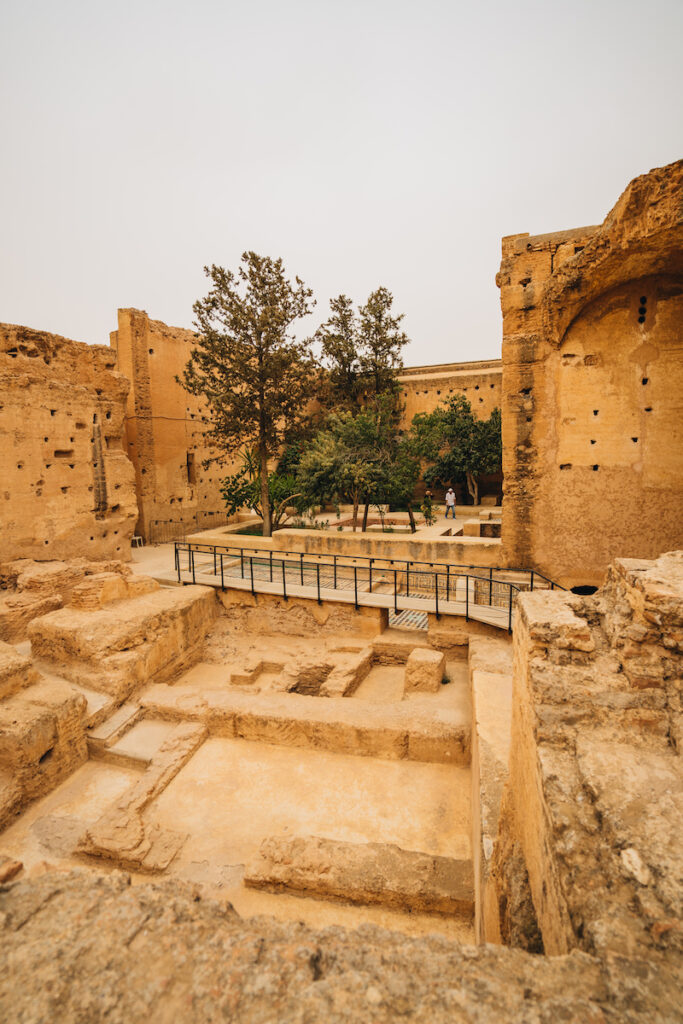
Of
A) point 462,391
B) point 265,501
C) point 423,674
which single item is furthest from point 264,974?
point 462,391

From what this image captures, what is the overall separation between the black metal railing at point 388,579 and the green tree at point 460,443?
28.2 ft

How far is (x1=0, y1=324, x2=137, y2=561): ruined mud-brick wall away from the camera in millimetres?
11820

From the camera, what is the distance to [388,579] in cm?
1176

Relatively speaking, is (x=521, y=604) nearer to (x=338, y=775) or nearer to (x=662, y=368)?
(x=338, y=775)

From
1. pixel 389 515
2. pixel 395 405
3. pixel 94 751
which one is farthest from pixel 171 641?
pixel 395 405

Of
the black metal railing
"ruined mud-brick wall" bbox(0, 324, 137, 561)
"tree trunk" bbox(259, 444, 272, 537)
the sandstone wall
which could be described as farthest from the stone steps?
the sandstone wall

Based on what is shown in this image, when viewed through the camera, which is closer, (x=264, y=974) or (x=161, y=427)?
(x=264, y=974)

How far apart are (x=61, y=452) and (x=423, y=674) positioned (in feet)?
36.9

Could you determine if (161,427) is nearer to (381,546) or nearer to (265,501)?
(265,501)

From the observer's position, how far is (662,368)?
8.55 m

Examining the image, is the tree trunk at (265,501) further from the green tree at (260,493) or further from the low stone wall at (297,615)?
the low stone wall at (297,615)

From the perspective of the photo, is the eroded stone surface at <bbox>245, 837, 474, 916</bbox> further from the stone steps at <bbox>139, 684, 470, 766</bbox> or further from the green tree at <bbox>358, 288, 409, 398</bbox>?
the green tree at <bbox>358, 288, 409, 398</bbox>

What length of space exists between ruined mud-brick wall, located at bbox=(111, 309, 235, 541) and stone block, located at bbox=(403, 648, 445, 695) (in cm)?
1299

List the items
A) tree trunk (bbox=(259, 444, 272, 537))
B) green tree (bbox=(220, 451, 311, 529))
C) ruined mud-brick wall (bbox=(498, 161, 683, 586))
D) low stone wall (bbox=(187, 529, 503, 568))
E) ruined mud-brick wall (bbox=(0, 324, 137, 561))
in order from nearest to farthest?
1. ruined mud-brick wall (bbox=(498, 161, 683, 586))
2. low stone wall (bbox=(187, 529, 503, 568))
3. ruined mud-brick wall (bbox=(0, 324, 137, 561))
4. tree trunk (bbox=(259, 444, 272, 537))
5. green tree (bbox=(220, 451, 311, 529))
